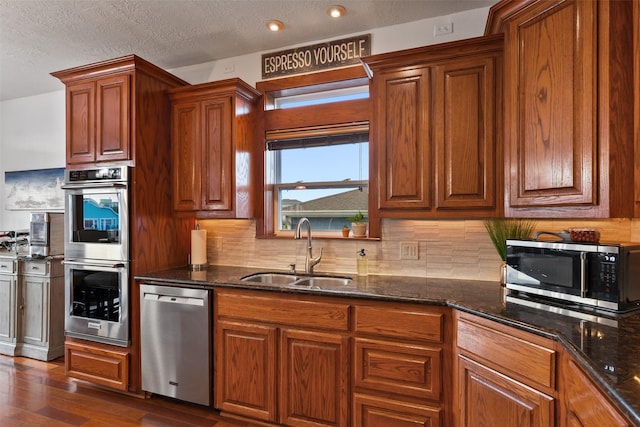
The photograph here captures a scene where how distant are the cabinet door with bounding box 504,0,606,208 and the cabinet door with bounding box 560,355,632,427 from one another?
75 cm

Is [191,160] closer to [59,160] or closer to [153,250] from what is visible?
[153,250]

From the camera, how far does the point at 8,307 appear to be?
11.4ft

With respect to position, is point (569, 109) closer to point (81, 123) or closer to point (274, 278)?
point (274, 278)

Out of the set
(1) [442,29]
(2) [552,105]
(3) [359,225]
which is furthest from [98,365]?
(1) [442,29]

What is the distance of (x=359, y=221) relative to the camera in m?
2.77

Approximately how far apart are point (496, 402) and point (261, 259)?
2.00 meters

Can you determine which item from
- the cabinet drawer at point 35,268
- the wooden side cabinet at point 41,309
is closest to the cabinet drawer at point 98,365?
the wooden side cabinet at point 41,309

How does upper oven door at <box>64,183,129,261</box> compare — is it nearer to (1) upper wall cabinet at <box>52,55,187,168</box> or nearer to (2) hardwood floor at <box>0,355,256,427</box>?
(1) upper wall cabinet at <box>52,55,187,168</box>

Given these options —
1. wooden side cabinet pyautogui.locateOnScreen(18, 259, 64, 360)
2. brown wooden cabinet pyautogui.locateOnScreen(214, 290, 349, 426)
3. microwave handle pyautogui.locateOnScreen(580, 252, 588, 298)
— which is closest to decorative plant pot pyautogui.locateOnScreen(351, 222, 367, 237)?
brown wooden cabinet pyautogui.locateOnScreen(214, 290, 349, 426)

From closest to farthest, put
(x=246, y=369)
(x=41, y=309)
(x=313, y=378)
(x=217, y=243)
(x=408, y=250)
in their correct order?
(x=313, y=378) < (x=246, y=369) < (x=408, y=250) < (x=217, y=243) < (x=41, y=309)

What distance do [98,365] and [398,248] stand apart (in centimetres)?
246

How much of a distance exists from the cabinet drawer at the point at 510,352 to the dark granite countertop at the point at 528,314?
0.06 m

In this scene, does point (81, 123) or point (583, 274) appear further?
point (81, 123)

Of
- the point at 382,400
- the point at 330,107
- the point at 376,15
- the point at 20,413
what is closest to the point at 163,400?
the point at 20,413
